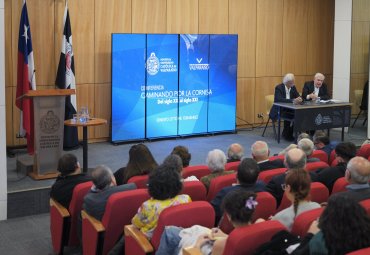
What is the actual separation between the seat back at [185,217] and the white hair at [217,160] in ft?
4.03

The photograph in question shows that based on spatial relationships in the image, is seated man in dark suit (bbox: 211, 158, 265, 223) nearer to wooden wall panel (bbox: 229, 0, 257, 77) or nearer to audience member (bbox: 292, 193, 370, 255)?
audience member (bbox: 292, 193, 370, 255)

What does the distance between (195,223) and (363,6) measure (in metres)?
8.98

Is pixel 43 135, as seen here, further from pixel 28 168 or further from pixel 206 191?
pixel 206 191

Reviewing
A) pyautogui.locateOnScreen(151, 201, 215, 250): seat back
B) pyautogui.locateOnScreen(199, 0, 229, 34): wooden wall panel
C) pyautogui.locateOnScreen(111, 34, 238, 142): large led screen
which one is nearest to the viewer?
pyautogui.locateOnScreen(151, 201, 215, 250): seat back

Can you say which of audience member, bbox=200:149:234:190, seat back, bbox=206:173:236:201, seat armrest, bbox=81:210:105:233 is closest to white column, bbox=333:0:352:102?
audience member, bbox=200:149:234:190

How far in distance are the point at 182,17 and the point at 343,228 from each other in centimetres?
803


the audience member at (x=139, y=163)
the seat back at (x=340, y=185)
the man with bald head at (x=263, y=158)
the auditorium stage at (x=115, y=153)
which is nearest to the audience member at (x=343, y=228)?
the seat back at (x=340, y=185)

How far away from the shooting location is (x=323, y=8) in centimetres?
1234

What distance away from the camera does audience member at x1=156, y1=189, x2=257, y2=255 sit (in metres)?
3.20

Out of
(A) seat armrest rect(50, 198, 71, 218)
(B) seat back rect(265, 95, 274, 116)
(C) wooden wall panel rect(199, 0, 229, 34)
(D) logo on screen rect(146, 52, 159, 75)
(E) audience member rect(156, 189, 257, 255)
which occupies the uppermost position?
(C) wooden wall panel rect(199, 0, 229, 34)


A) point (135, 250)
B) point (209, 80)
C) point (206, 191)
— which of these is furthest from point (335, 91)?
point (135, 250)

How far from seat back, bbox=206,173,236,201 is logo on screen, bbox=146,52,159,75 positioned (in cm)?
532

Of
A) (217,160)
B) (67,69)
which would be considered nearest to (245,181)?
(217,160)

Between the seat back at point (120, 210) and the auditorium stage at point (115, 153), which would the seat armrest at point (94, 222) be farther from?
the auditorium stage at point (115, 153)
